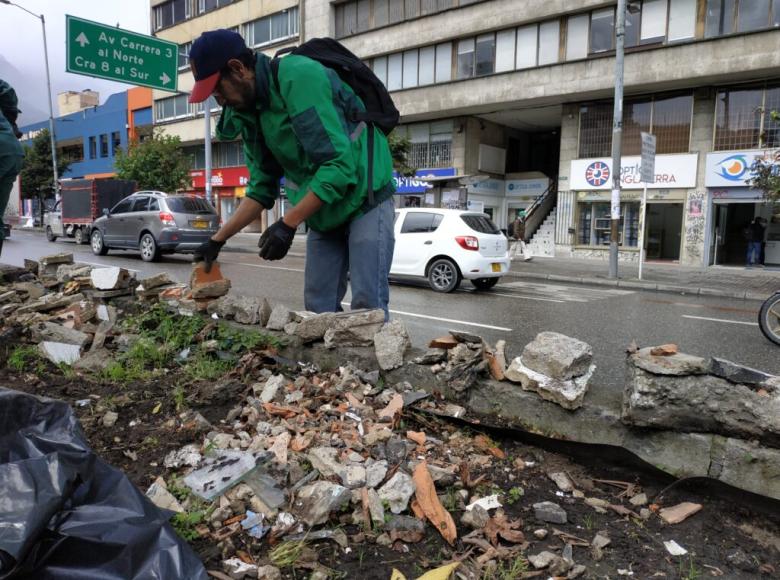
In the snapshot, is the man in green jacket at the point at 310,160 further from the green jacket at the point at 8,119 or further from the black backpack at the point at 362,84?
the green jacket at the point at 8,119

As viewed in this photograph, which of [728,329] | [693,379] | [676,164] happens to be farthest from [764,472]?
[676,164]

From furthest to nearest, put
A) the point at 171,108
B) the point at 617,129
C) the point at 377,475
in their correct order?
the point at 171,108 → the point at 617,129 → the point at 377,475

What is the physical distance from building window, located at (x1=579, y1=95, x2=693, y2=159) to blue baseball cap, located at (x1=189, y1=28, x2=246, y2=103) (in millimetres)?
20996

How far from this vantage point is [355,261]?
313cm

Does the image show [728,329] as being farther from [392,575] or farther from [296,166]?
[392,575]

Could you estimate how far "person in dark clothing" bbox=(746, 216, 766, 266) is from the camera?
19984 millimetres

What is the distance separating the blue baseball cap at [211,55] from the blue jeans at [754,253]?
71.4 ft

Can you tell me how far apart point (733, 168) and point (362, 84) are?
19807 mm

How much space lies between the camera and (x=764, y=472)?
6.79 feet

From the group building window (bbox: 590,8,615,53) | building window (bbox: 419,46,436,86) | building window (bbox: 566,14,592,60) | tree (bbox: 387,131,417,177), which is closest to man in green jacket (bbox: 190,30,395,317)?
tree (bbox: 387,131,417,177)

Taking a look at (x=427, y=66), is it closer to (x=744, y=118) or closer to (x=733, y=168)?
(x=744, y=118)

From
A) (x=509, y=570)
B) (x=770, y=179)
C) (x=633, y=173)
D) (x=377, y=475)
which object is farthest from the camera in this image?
(x=633, y=173)

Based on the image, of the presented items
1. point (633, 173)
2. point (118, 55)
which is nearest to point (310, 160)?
point (118, 55)

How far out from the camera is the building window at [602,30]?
21156mm
